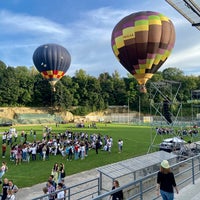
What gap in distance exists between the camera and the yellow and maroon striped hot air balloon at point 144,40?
20.0 m

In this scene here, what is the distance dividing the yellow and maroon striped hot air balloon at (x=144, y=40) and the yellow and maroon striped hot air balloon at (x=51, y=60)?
21.2 metres

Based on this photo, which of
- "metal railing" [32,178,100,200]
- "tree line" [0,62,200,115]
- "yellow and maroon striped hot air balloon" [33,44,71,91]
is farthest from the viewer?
"tree line" [0,62,200,115]

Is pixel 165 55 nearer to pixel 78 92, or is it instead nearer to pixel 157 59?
pixel 157 59

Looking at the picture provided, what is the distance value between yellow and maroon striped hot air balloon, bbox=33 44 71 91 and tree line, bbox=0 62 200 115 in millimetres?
48822

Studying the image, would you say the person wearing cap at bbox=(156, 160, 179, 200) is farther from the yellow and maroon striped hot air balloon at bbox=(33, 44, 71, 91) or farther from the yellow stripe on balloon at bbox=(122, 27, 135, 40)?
the yellow and maroon striped hot air balloon at bbox=(33, 44, 71, 91)

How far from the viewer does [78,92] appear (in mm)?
101688

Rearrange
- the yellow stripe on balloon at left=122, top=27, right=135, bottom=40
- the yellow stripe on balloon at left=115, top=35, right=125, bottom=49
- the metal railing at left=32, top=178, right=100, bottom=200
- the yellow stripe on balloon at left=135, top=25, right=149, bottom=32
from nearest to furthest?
1. the metal railing at left=32, top=178, right=100, bottom=200
2. the yellow stripe on balloon at left=135, top=25, right=149, bottom=32
3. the yellow stripe on balloon at left=122, top=27, right=135, bottom=40
4. the yellow stripe on balloon at left=115, top=35, right=125, bottom=49

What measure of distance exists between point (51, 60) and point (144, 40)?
23.4 metres

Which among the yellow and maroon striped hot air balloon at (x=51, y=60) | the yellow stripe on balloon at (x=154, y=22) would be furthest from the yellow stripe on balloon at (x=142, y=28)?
the yellow and maroon striped hot air balloon at (x=51, y=60)

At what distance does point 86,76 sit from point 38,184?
94.5 metres

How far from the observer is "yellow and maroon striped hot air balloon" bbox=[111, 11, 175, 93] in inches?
787

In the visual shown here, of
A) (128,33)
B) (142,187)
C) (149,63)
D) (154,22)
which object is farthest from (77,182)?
(154,22)

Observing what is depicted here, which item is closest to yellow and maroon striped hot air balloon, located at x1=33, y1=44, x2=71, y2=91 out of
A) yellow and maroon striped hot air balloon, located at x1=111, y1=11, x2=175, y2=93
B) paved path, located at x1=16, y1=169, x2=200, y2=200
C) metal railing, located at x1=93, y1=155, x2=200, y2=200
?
yellow and maroon striped hot air balloon, located at x1=111, y1=11, x2=175, y2=93

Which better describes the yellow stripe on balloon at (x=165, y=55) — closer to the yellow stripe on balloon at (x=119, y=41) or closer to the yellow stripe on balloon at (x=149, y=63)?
the yellow stripe on balloon at (x=149, y=63)
